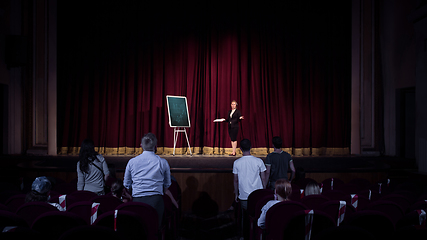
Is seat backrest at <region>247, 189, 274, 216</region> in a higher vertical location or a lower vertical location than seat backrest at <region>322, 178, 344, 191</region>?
higher

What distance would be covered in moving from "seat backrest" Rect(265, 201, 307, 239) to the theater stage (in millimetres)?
3223

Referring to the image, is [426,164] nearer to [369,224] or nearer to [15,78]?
[369,224]

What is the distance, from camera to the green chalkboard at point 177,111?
8.27 metres

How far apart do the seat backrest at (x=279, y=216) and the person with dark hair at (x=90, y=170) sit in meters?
2.07

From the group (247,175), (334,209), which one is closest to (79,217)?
(334,209)

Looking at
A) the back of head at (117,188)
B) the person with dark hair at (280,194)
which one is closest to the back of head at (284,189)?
the person with dark hair at (280,194)

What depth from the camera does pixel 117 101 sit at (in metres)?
9.53

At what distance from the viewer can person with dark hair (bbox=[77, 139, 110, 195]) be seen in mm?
3498

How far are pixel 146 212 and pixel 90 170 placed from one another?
4.80ft

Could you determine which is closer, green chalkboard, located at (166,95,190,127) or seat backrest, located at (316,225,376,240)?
seat backrest, located at (316,225,376,240)

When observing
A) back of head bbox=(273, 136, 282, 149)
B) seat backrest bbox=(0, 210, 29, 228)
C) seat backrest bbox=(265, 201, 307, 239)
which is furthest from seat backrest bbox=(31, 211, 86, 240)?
back of head bbox=(273, 136, 282, 149)

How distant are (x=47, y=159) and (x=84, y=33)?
415 centimetres

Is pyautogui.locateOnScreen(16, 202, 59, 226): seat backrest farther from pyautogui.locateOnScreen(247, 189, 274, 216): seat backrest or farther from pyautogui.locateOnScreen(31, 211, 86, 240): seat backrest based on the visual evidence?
pyautogui.locateOnScreen(247, 189, 274, 216): seat backrest

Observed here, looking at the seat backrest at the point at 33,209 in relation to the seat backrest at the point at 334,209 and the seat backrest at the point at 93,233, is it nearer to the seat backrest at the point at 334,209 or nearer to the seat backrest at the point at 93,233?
the seat backrest at the point at 93,233
